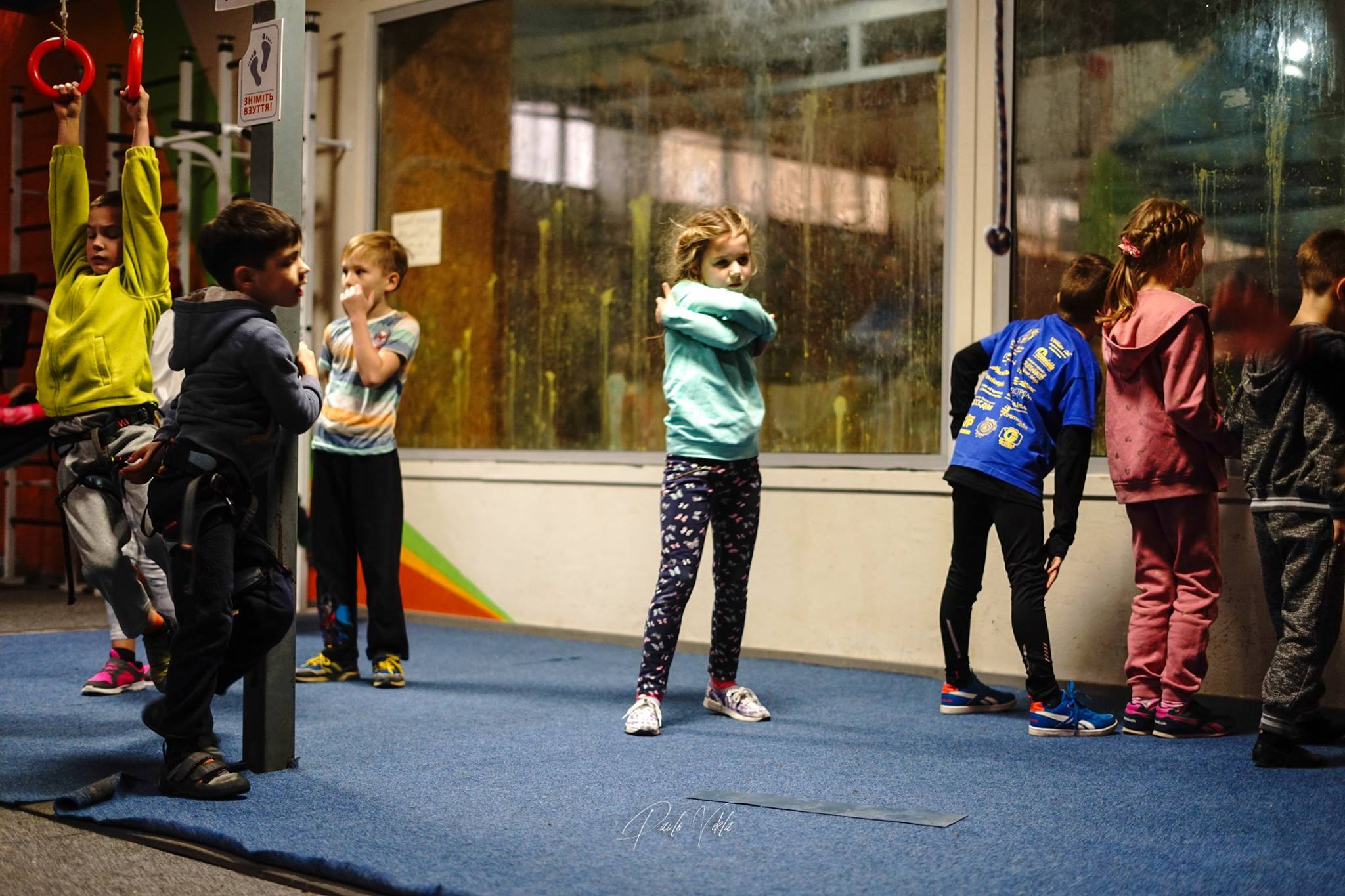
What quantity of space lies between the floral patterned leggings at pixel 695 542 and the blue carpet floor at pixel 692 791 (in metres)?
0.23

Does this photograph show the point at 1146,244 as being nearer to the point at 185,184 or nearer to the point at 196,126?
the point at 196,126

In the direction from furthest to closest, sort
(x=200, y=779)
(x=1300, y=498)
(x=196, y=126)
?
(x=196, y=126) → (x=1300, y=498) → (x=200, y=779)

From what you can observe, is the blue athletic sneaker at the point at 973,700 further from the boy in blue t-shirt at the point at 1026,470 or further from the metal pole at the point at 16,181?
the metal pole at the point at 16,181

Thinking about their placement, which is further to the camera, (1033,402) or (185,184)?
(185,184)

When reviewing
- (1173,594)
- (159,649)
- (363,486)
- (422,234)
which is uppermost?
(422,234)

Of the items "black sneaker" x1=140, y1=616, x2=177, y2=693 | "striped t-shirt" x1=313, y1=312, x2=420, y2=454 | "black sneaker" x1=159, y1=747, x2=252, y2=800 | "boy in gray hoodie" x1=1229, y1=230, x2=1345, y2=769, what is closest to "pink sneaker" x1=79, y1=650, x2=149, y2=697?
"black sneaker" x1=140, y1=616, x2=177, y2=693

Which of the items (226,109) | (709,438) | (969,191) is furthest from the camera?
(226,109)

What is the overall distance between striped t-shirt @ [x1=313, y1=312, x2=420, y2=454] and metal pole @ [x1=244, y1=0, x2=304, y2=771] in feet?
3.88

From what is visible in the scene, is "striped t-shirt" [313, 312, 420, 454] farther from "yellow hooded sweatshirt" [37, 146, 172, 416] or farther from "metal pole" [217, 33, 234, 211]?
"metal pole" [217, 33, 234, 211]

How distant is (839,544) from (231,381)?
254cm

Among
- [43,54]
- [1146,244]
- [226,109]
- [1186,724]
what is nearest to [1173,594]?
[1186,724]

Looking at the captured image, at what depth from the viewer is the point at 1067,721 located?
3520 mm

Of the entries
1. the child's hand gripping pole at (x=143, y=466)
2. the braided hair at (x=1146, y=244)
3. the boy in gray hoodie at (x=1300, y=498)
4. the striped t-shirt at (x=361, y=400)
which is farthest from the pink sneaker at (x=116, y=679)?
the boy in gray hoodie at (x=1300, y=498)

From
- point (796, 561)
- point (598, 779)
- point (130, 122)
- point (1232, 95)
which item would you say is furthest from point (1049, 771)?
point (130, 122)
